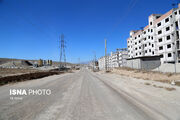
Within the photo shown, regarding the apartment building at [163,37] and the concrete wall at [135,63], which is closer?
the apartment building at [163,37]

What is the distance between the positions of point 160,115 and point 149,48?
48.9m

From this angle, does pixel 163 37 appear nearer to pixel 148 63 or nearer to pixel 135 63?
pixel 148 63

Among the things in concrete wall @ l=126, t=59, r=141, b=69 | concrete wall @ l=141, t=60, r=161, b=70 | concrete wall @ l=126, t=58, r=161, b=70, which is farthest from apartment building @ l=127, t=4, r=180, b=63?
concrete wall @ l=126, t=59, r=141, b=69

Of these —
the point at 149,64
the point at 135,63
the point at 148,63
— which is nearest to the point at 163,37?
the point at 148,63

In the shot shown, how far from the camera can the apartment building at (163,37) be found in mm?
31978

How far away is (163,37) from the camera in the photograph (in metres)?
36.2

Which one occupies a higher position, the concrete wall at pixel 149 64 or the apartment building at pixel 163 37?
the apartment building at pixel 163 37

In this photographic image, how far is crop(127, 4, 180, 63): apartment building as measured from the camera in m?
32.0

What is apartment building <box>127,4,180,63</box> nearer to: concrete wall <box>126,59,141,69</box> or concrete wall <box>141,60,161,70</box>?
concrete wall <box>141,60,161,70</box>

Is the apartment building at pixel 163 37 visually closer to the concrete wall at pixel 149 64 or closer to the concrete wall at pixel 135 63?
the concrete wall at pixel 149 64

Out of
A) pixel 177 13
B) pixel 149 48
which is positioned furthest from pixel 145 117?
pixel 149 48

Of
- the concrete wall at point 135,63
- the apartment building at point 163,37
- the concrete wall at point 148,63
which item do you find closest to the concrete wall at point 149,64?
the concrete wall at point 148,63

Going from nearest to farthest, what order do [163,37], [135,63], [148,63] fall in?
[148,63], [163,37], [135,63]

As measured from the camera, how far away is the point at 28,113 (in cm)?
438
